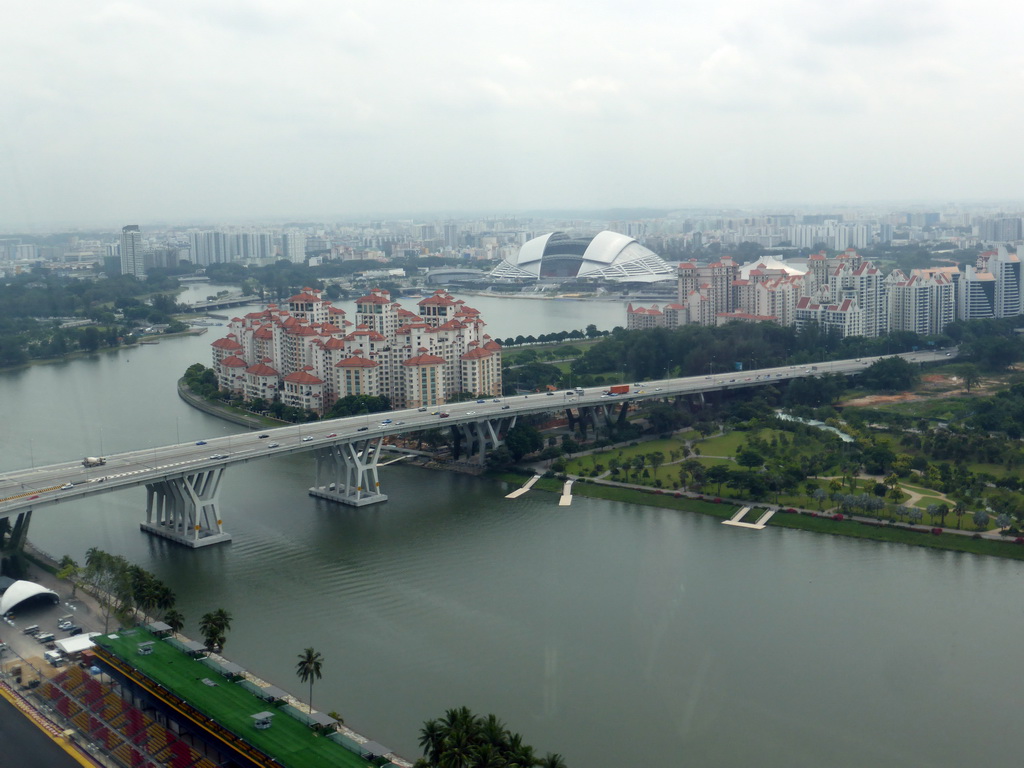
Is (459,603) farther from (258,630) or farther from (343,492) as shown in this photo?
(343,492)

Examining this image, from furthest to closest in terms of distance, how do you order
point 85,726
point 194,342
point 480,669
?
1. point 194,342
2. point 480,669
3. point 85,726

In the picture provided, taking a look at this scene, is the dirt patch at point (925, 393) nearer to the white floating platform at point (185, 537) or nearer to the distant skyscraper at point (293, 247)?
the white floating platform at point (185, 537)

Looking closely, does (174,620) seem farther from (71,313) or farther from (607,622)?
(71,313)


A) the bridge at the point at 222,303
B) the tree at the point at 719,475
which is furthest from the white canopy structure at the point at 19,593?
the bridge at the point at 222,303

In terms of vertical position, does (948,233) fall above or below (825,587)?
above

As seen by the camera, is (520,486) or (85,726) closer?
(85,726)

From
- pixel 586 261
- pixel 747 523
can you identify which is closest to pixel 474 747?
pixel 747 523

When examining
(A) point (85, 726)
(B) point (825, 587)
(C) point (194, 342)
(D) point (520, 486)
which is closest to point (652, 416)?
(D) point (520, 486)

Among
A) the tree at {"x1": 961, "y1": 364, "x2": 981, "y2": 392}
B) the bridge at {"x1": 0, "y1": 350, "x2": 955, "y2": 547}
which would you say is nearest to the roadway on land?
the bridge at {"x1": 0, "y1": 350, "x2": 955, "y2": 547}

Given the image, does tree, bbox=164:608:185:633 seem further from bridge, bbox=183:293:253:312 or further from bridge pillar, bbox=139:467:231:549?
bridge, bbox=183:293:253:312
